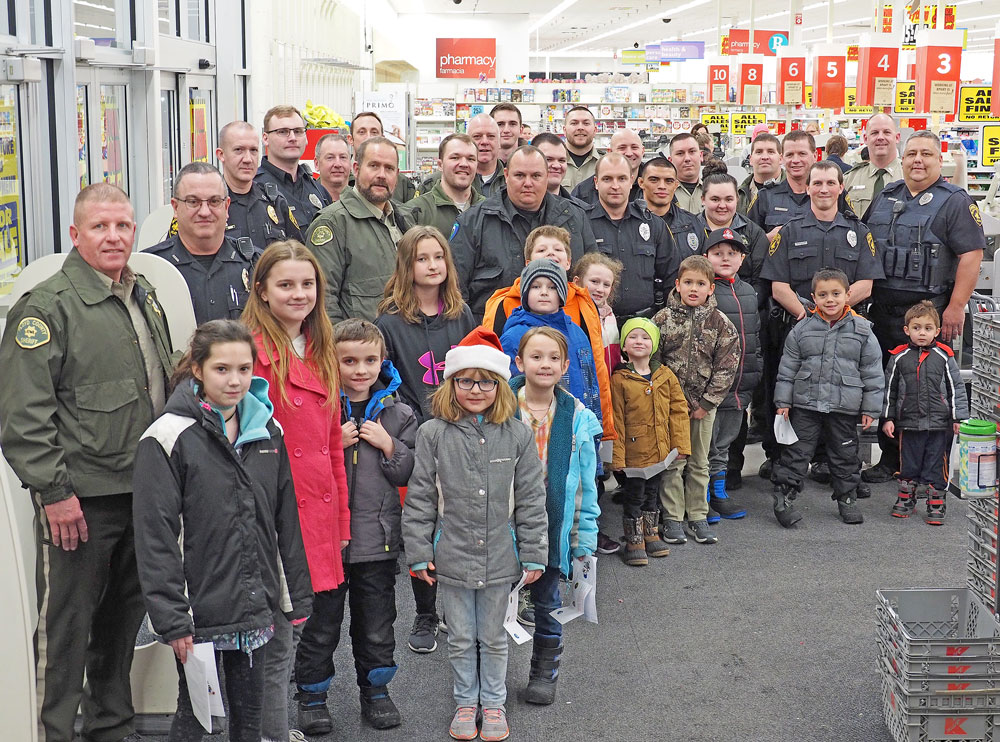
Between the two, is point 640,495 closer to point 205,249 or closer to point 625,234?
point 625,234

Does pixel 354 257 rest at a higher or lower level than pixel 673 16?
lower

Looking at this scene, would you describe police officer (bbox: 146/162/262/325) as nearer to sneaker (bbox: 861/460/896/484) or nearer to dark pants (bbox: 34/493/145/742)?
dark pants (bbox: 34/493/145/742)

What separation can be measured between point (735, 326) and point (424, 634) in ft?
7.32

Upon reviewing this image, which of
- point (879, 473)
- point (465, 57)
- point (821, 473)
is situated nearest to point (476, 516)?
point (821, 473)

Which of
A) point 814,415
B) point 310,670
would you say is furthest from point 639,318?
A: point 310,670

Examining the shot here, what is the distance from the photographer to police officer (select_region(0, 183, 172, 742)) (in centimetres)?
285

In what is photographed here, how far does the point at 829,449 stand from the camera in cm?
554

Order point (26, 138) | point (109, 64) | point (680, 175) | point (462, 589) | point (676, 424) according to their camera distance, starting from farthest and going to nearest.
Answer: point (680, 175), point (109, 64), point (676, 424), point (26, 138), point (462, 589)

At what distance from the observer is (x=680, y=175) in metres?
6.59

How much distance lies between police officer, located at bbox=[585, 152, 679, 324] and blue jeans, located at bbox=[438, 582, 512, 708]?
2.19 m

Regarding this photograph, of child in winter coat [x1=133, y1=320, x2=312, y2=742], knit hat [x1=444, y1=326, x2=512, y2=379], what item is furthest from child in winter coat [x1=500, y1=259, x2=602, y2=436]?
child in winter coat [x1=133, y1=320, x2=312, y2=742]

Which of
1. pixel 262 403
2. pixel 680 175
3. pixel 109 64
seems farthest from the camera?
pixel 680 175

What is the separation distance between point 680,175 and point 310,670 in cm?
420

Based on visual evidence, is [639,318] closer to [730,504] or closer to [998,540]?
[730,504]
